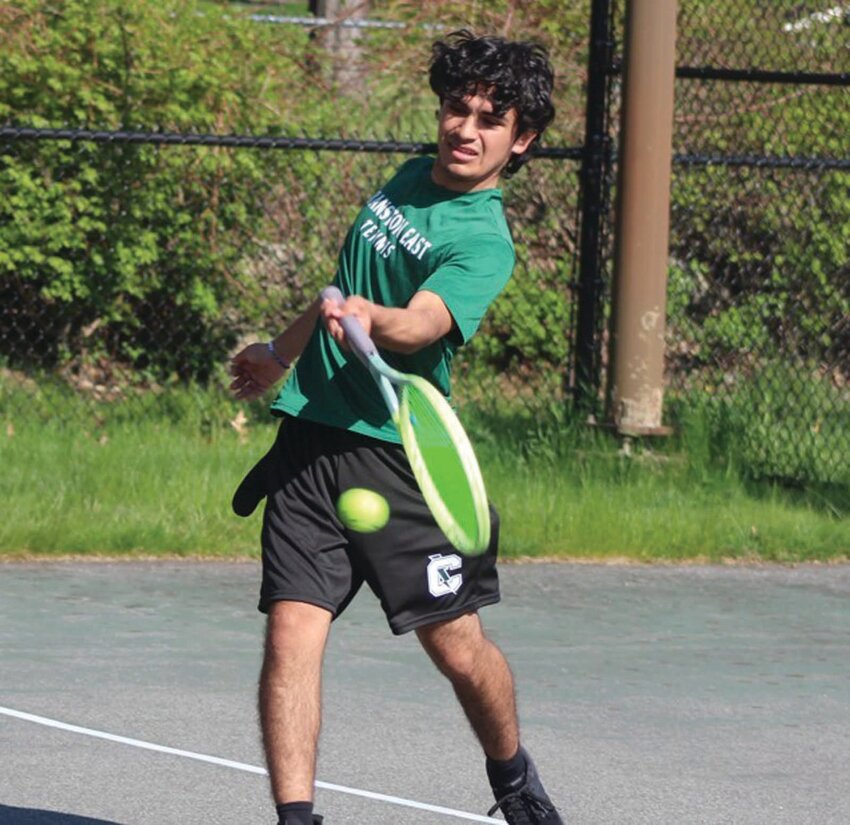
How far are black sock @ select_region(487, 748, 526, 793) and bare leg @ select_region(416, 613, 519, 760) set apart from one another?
0.7 inches

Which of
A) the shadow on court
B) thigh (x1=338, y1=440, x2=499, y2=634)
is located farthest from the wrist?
Result: the shadow on court

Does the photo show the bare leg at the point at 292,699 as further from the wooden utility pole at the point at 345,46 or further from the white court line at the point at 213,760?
the wooden utility pole at the point at 345,46

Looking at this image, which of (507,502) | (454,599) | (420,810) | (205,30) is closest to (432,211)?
(454,599)

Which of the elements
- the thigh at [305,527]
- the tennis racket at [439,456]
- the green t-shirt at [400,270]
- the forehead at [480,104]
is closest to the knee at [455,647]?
the thigh at [305,527]

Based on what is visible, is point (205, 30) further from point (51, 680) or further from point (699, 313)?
point (51, 680)

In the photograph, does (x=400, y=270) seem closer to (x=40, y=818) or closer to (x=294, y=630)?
(x=294, y=630)

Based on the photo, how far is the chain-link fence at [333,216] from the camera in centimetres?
942

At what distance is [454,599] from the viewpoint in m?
4.33

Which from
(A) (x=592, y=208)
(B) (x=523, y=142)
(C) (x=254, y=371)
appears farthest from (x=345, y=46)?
(B) (x=523, y=142)

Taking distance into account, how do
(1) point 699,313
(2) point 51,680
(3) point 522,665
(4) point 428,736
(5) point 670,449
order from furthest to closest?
(1) point 699,313
(5) point 670,449
(3) point 522,665
(2) point 51,680
(4) point 428,736

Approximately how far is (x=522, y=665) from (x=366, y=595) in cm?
112

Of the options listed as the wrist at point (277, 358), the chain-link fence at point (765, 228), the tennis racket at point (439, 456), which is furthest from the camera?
the chain-link fence at point (765, 228)

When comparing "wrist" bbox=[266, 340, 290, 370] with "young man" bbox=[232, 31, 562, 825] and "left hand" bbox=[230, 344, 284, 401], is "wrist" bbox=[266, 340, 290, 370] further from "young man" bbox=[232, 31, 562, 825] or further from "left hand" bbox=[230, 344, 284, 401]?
"young man" bbox=[232, 31, 562, 825]

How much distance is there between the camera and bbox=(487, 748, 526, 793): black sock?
4504mm
